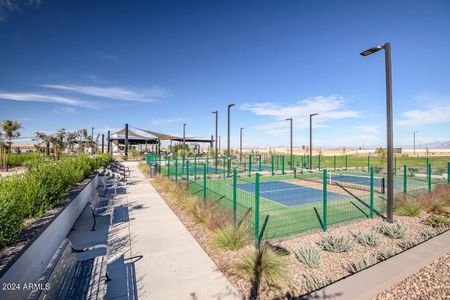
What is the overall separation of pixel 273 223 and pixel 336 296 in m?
3.93

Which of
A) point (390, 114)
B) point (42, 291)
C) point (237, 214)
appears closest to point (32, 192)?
point (42, 291)

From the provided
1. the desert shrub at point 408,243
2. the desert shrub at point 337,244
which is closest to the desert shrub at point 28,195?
the desert shrub at point 337,244

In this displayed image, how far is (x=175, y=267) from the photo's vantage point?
14.9 feet

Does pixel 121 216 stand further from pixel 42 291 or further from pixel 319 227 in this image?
pixel 319 227

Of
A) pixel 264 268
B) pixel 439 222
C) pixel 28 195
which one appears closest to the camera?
pixel 264 268

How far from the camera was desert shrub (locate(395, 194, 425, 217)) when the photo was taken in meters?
7.70

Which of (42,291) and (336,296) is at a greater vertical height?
(42,291)

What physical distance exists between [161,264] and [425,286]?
4440mm

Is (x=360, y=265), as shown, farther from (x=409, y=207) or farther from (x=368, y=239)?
(x=409, y=207)

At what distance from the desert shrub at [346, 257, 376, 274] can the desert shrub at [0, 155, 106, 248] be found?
561cm

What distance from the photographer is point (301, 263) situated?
459 cm

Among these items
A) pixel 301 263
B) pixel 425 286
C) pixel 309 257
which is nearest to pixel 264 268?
pixel 301 263

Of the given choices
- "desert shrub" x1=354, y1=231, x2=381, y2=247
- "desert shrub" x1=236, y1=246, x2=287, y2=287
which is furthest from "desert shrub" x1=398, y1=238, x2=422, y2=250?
"desert shrub" x1=236, y1=246, x2=287, y2=287

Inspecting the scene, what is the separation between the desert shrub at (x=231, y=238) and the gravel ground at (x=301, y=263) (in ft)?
0.39
